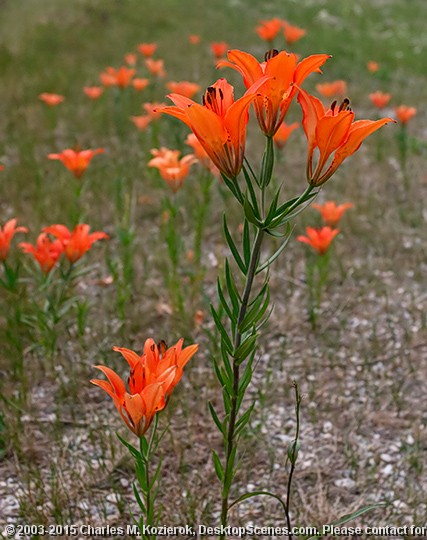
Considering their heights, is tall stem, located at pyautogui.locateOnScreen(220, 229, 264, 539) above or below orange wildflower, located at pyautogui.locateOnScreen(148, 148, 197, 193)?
below

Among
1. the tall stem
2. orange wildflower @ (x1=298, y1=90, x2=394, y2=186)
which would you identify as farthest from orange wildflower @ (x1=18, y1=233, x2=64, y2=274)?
orange wildflower @ (x1=298, y1=90, x2=394, y2=186)

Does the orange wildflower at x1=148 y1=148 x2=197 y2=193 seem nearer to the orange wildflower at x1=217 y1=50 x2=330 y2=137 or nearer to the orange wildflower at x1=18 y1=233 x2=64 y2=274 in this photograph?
the orange wildflower at x1=18 y1=233 x2=64 y2=274

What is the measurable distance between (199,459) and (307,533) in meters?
0.50

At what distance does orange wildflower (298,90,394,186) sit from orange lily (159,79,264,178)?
13cm

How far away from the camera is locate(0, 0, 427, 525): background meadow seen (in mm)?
1994

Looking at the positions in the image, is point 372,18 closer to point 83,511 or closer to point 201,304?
point 201,304

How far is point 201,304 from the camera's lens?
9.80 feet

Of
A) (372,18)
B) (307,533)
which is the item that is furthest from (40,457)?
(372,18)

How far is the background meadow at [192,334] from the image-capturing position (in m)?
1.99

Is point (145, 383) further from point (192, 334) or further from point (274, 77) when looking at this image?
point (192, 334)

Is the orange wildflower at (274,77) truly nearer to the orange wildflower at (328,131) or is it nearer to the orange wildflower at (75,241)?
the orange wildflower at (328,131)

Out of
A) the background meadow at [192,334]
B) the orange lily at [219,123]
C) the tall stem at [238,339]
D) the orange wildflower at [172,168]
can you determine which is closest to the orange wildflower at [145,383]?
the tall stem at [238,339]

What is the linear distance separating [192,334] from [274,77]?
177 cm

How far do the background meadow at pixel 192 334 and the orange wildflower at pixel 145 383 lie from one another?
2.16ft
